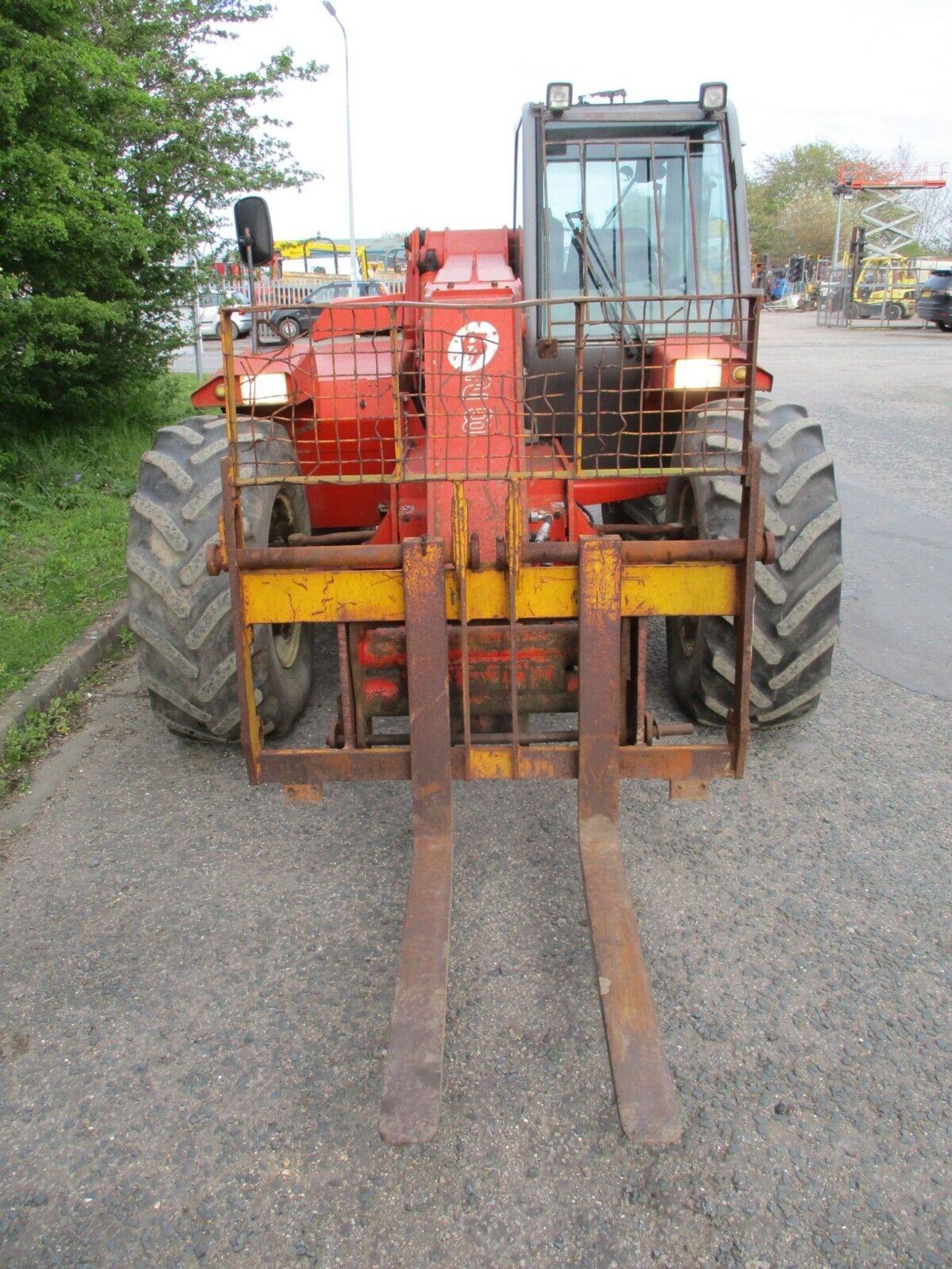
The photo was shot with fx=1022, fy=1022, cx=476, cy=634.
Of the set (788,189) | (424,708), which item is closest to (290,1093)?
(424,708)

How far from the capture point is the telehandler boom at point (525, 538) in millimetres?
3217

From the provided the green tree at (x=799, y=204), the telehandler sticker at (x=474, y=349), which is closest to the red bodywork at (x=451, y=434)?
the telehandler sticker at (x=474, y=349)

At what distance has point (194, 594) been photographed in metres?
4.16

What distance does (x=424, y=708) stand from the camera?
Answer: 329 cm

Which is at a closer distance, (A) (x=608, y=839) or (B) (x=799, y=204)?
(A) (x=608, y=839)

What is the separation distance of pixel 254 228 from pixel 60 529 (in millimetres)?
3766

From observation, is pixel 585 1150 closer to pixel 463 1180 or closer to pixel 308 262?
pixel 463 1180

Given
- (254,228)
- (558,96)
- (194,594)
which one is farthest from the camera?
(558,96)

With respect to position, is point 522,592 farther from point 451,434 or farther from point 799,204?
point 799,204

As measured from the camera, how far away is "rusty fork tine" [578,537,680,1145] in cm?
262

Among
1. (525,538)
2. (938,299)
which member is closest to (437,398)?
(525,538)

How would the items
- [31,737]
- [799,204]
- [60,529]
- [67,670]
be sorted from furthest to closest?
[799,204] → [60,529] → [67,670] → [31,737]

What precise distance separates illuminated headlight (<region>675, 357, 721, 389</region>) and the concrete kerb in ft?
10.1

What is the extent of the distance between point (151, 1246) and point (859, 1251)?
161 centimetres
